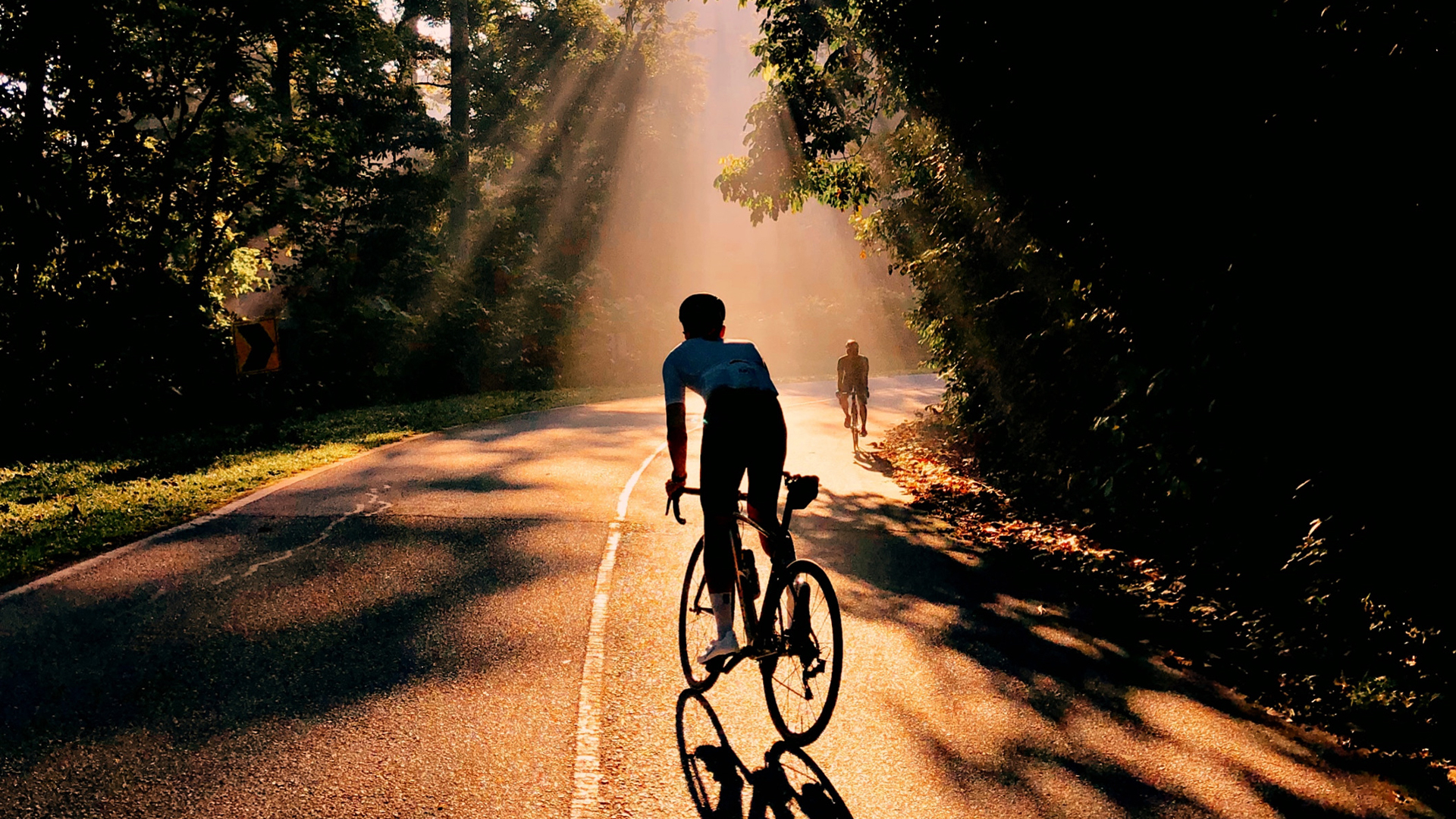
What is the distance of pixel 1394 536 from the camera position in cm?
466

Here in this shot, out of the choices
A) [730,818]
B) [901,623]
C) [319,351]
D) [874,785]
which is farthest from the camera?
[319,351]

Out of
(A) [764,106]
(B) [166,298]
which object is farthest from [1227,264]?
(B) [166,298]

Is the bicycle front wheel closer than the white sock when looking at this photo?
Yes

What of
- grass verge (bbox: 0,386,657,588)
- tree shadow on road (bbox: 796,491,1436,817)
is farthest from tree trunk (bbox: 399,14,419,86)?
tree shadow on road (bbox: 796,491,1436,817)

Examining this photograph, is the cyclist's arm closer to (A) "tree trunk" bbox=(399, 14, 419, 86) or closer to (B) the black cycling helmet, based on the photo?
(B) the black cycling helmet

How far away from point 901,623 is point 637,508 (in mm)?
4462

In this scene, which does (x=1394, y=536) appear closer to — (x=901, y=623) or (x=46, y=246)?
(x=901, y=623)

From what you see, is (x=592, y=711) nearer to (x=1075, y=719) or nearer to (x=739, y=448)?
(x=739, y=448)

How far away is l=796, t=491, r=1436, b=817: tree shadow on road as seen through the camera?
4.05 meters

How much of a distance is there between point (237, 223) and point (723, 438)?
2037 cm

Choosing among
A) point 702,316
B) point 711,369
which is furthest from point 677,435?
point 702,316

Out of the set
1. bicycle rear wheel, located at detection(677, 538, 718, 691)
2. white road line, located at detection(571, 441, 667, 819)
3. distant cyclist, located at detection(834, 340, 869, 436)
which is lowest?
white road line, located at detection(571, 441, 667, 819)

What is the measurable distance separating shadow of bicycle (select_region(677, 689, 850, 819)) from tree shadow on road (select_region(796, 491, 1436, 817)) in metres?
0.64

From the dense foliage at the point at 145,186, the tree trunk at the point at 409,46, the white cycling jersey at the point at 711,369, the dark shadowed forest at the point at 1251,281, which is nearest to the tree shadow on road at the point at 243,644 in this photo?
the white cycling jersey at the point at 711,369
